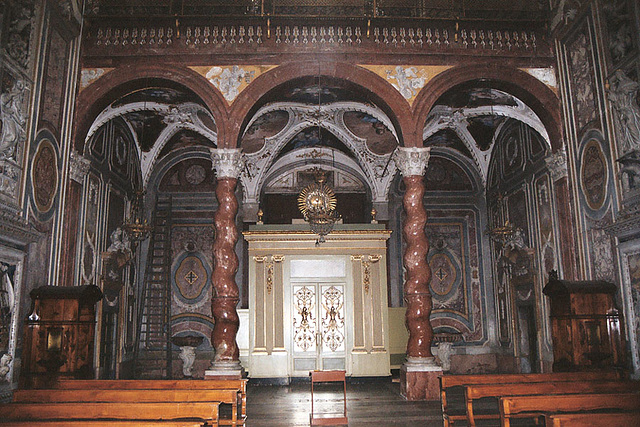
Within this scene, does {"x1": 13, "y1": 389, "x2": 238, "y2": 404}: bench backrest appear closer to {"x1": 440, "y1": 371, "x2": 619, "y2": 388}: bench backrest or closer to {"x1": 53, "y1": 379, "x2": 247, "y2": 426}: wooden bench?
{"x1": 53, "y1": 379, "x2": 247, "y2": 426}: wooden bench

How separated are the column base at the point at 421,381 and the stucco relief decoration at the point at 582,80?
4984mm

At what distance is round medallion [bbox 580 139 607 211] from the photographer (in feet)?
28.3

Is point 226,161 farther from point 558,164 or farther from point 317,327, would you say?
point 558,164

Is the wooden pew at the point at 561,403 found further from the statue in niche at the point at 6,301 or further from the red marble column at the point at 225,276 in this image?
the statue in niche at the point at 6,301

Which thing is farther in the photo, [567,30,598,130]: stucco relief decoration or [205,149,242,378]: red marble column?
[205,149,242,378]: red marble column

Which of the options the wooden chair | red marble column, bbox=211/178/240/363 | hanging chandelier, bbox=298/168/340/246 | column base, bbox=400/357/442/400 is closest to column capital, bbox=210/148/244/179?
red marble column, bbox=211/178/240/363

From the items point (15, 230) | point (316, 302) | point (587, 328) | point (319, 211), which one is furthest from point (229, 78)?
point (587, 328)

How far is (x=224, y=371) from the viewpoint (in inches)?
356

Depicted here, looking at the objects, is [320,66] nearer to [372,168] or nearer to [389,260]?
[372,168]

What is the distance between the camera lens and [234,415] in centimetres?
616

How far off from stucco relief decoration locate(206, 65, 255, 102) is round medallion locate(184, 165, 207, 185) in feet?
17.5

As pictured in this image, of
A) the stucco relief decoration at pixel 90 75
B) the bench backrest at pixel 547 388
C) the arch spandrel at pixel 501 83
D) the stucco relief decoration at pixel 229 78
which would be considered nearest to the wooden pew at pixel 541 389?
the bench backrest at pixel 547 388

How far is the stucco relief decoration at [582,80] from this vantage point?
8.95m

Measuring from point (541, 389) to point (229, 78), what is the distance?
736 cm
